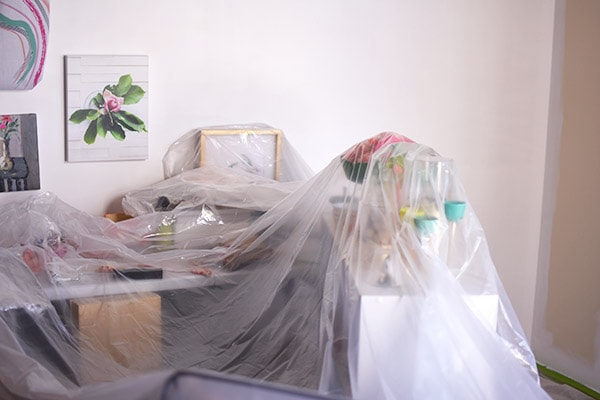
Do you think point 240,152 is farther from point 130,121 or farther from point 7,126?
point 7,126

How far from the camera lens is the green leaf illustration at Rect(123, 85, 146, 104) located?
9.84 ft

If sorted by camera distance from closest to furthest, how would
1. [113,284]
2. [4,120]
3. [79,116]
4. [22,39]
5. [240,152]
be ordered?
[113,284] < [22,39] < [4,120] < [79,116] < [240,152]

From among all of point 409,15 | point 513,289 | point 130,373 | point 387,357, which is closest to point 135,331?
point 130,373

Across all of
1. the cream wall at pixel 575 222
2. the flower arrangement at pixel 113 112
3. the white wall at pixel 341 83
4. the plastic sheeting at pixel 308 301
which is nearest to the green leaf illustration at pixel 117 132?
the flower arrangement at pixel 113 112

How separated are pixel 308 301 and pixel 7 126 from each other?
4.66 ft

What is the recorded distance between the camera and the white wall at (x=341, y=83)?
2963 millimetres

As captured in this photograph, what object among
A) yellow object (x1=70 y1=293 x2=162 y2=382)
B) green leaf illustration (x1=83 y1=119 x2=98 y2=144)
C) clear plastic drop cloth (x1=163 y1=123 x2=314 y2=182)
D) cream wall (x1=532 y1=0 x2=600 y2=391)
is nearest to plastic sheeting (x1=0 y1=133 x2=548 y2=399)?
yellow object (x1=70 y1=293 x2=162 y2=382)

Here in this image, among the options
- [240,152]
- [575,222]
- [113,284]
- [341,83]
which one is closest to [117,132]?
[240,152]

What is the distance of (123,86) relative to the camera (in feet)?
9.80

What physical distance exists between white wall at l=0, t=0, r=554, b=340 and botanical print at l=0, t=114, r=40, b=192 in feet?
0.12

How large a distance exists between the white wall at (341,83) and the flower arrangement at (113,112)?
75 millimetres

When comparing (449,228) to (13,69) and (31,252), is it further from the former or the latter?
(13,69)

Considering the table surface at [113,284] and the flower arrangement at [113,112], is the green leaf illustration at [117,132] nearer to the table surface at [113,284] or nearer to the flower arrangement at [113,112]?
the flower arrangement at [113,112]

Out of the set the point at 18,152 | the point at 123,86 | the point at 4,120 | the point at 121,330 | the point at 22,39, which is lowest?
the point at 121,330
